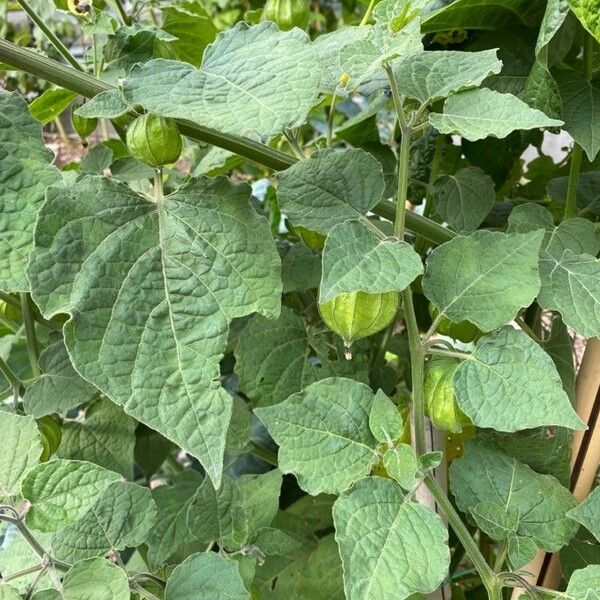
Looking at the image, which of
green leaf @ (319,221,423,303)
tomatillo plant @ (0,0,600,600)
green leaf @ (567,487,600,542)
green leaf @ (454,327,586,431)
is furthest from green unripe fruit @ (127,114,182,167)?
green leaf @ (567,487,600,542)

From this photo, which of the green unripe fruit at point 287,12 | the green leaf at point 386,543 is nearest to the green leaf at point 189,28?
the green unripe fruit at point 287,12

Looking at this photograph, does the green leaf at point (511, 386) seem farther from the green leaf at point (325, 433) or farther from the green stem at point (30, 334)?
the green stem at point (30, 334)

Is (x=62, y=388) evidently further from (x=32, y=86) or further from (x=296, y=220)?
(x=32, y=86)

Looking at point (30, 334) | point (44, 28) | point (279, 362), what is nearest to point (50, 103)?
point (44, 28)

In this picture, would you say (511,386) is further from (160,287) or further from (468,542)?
(160,287)

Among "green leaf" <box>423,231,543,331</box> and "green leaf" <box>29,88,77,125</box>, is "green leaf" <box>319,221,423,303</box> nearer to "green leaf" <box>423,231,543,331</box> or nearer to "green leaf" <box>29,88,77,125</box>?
"green leaf" <box>423,231,543,331</box>
